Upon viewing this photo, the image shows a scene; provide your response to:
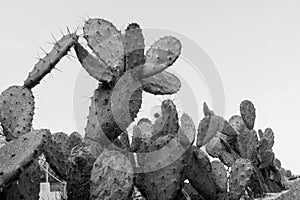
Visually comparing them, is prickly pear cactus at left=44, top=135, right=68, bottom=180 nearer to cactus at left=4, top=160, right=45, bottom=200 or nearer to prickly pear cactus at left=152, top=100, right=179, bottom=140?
cactus at left=4, top=160, right=45, bottom=200

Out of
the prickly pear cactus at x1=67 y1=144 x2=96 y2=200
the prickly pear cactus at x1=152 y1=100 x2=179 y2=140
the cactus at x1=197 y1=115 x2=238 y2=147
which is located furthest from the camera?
A: the cactus at x1=197 y1=115 x2=238 y2=147

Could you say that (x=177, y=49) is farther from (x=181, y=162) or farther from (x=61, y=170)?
(x=61, y=170)

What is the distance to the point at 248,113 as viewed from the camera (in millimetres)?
5148

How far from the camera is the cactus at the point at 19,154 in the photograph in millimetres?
2520

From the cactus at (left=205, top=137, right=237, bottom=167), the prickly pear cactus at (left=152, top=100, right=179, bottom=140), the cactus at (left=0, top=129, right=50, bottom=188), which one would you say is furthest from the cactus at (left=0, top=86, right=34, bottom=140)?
the cactus at (left=205, top=137, right=237, bottom=167)

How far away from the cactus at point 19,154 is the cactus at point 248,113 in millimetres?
2811

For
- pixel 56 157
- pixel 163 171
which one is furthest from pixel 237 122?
→ pixel 56 157

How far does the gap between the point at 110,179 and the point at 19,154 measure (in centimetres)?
52

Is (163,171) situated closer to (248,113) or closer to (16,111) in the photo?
(16,111)

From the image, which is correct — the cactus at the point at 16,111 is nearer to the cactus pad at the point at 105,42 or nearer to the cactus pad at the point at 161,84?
the cactus pad at the point at 105,42

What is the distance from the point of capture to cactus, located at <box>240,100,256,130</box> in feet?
16.8

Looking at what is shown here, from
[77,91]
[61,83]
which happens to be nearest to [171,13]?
[61,83]

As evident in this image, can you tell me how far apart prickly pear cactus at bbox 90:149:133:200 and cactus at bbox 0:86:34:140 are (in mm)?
687

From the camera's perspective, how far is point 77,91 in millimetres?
3535
